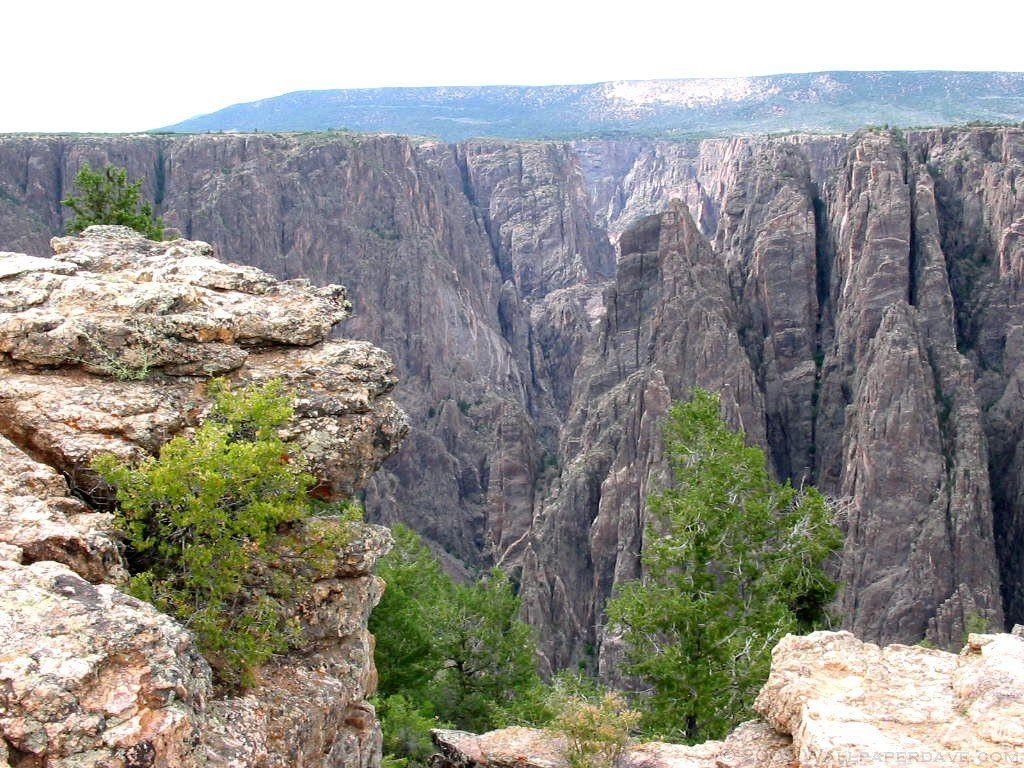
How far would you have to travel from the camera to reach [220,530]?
8484mm

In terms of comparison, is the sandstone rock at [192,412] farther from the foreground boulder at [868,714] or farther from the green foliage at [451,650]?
the green foliage at [451,650]

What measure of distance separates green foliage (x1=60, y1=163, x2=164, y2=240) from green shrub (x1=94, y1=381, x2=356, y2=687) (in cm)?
1822

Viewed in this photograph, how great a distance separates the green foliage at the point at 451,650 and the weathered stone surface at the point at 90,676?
14.1m

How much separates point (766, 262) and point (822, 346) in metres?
7.63

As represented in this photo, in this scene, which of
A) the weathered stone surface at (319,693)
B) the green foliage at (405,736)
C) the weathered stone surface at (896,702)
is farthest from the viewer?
the green foliage at (405,736)

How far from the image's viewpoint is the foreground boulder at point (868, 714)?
746 centimetres

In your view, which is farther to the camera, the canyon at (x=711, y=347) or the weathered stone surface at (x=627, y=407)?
the weathered stone surface at (x=627, y=407)

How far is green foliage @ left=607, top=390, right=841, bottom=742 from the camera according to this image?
15.4 m

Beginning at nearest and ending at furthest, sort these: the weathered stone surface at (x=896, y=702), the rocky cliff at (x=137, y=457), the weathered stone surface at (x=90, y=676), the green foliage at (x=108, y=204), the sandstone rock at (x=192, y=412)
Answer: the weathered stone surface at (x=90, y=676)
the rocky cliff at (x=137, y=457)
the weathered stone surface at (x=896, y=702)
the sandstone rock at (x=192, y=412)
the green foliage at (x=108, y=204)

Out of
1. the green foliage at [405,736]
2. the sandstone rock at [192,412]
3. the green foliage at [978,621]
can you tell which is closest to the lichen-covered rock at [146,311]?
the sandstone rock at [192,412]

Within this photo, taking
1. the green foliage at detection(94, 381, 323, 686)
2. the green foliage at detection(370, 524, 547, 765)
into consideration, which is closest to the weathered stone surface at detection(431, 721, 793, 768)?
the green foliage at detection(94, 381, 323, 686)

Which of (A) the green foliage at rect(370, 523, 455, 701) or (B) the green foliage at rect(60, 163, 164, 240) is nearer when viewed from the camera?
(A) the green foliage at rect(370, 523, 455, 701)

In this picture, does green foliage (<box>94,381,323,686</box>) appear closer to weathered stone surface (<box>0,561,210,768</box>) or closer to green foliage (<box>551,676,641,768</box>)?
weathered stone surface (<box>0,561,210,768</box>)

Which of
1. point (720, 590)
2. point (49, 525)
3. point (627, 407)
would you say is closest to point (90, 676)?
point (49, 525)
